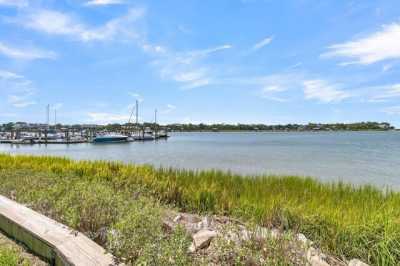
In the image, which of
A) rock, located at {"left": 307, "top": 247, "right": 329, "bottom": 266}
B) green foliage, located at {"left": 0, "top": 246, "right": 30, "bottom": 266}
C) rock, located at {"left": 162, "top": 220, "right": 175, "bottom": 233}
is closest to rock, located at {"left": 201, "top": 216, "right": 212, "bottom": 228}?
rock, located at {"left": 162, "top": 220, "right": 175, "bottom": 233}

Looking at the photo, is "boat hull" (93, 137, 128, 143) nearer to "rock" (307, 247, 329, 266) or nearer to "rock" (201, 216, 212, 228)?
"rock" (201, 216, 212, 228)

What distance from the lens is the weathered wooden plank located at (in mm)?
3045

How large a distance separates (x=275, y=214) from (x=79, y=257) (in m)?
3.01

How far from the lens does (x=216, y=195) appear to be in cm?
642

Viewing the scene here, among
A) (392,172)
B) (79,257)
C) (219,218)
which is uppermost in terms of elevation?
(79,257)

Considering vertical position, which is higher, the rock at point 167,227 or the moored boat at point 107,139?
the rock at point 167,227

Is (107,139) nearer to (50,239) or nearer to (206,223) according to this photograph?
(206,223)

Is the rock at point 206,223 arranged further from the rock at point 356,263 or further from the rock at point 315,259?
the rock at point 356,263

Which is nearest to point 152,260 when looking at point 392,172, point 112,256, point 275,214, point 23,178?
point 112,256

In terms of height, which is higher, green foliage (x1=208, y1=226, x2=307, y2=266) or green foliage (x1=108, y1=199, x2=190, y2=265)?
green foliage (x1=108, y1=199, x2=190, y2=265)

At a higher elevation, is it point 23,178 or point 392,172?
Answer: point 23,178

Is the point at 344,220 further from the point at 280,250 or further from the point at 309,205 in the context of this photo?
the point at 280,250

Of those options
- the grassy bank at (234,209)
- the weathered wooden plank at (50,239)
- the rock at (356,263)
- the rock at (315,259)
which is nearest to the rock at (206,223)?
the grassy bank at (234,209)

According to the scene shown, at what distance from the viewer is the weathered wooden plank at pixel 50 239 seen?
3045 millimetres
